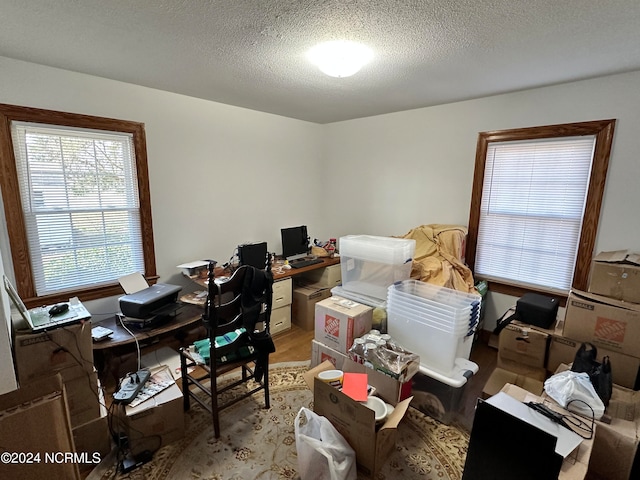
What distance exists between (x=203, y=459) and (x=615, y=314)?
9.40 ft

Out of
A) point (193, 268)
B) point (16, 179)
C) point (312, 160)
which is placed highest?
point (312, 160)

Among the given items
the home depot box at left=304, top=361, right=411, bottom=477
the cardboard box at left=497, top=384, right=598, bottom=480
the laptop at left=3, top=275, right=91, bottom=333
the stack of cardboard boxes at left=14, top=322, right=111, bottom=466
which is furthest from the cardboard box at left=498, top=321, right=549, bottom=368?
the laptop at left=3, top=275, right=91, bottom=333

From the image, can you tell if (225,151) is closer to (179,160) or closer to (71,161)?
(179,160)

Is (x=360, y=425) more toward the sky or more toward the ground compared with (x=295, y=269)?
more toward the ground

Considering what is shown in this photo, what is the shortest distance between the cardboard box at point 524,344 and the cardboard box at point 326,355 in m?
1.40

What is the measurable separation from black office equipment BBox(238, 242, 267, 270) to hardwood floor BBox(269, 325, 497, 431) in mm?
849

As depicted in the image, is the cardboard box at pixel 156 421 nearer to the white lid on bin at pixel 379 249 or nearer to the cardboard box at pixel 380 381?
the cardboard box at pixel 380 381

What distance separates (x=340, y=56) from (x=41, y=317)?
2.42m

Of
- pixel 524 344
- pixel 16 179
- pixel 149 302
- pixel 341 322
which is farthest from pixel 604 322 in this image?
pixel 16 179

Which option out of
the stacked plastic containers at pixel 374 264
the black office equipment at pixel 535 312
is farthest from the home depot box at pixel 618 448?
the stacked plastic containers at pixel 374 264

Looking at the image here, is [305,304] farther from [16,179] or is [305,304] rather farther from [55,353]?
[16,179]

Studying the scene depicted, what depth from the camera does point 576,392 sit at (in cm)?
173

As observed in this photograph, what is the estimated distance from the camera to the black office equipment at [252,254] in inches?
125

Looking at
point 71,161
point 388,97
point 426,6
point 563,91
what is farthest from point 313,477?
point 563,91
